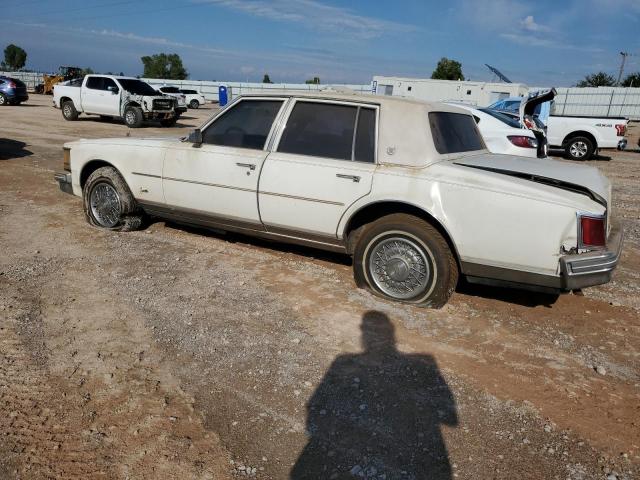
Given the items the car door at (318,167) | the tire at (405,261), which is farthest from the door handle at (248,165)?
the tire at (405,261)

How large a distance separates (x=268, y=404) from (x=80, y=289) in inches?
89.3

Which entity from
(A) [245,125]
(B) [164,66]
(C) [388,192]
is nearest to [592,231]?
(C) [388,192]

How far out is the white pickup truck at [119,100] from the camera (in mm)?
17984

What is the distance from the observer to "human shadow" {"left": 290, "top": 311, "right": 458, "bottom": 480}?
2342 mm

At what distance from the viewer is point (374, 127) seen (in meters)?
4.11

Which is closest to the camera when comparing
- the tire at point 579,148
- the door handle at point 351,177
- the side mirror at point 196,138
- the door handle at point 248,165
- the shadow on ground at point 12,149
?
the door handle at point 351,177

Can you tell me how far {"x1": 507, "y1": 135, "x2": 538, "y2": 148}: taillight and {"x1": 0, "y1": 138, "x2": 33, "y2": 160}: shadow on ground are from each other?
10140 millimetres

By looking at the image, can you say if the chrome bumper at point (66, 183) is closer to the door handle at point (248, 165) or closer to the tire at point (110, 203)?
the tire at point (110, 203)

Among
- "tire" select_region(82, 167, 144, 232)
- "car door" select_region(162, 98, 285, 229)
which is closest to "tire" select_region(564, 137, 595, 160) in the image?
"car door" select_region(162, 98, 285, 229)

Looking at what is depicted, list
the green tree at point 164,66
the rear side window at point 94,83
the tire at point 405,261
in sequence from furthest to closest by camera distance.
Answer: the green tree at point 164,66, the rear side window at point 94,83, the tire at point 405,261

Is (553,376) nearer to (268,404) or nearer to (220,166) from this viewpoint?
(268,404)

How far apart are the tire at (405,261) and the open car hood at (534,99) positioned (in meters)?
5.67

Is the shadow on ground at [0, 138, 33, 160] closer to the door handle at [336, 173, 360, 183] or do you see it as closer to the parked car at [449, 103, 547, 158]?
the door handle at [336, 173, 360, 183]

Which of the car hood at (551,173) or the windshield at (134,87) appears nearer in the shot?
the car hood at (551,173)
